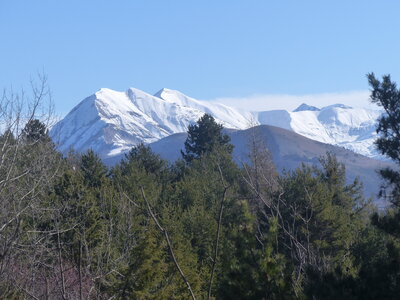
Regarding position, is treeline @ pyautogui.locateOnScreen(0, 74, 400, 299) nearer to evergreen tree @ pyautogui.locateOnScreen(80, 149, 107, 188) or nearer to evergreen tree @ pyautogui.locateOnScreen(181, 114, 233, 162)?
evergreen tree @ pyautogui.locateOnScreen(80, 149, 107, 188)

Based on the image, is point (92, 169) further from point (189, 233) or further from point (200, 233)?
point (200, 233)

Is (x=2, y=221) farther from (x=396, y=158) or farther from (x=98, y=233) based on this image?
(x=98, y=233)

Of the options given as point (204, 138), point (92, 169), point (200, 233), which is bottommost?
point (200, 233)

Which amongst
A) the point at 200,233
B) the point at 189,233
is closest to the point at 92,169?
the point at 189,233

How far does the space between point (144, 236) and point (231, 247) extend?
8113mm

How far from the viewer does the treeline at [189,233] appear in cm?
1015

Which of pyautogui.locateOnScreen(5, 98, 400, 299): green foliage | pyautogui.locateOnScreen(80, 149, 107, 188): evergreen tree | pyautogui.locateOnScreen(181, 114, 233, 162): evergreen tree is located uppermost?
pyautogui.locateOnScreen(181, 114, 233, 162): evergreen tree

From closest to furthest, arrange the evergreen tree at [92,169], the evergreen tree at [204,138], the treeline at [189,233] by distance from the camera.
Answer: the treeline at [189,233] → the evergreen tree at [92,169] → the evergreen tree at [204,138]

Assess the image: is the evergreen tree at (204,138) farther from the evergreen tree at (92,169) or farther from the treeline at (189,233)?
the evergreen tree at (92,169)

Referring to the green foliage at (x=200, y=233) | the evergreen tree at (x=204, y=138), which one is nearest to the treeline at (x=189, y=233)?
the green foliage at (x=200, y=233)

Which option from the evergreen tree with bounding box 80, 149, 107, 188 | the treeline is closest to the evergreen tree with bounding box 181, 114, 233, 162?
the treeline

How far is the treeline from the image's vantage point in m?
10.1

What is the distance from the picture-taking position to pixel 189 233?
29016mm

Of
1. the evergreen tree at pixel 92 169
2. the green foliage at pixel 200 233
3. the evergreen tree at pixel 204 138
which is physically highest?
the evergreen tree at pixel 204 138
